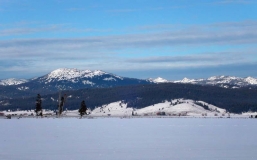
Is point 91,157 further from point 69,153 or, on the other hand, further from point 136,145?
point 136,145

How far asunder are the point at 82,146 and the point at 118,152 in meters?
6.69

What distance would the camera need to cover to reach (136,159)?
3706 cm

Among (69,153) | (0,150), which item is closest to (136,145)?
(69,153)

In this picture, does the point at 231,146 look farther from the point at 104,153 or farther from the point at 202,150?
the point at 104,153

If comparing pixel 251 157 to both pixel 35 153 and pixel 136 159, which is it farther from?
pixel 35 153

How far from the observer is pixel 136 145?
48.7 m

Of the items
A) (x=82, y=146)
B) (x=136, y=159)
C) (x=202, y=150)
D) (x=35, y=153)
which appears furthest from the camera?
(x=82, y=146)

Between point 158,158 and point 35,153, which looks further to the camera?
point 35,153

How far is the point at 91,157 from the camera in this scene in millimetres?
38344

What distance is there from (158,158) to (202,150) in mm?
7536

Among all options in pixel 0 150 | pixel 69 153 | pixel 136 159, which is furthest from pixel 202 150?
pixel 0 150

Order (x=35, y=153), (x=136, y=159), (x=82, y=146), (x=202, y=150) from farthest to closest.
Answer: (x=82, y=146) → (x=202, y=150) → (x=35, y=153) → (x=136, y=159)

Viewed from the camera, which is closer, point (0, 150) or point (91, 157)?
point (91, 157)

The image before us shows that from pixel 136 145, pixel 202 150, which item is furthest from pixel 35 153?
pixel 202 150
